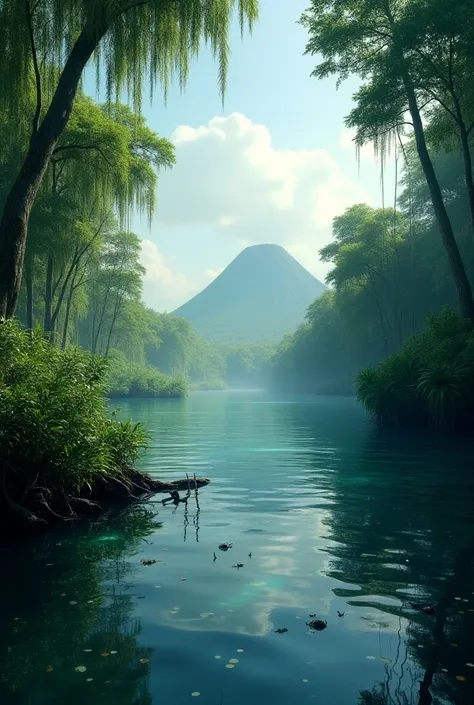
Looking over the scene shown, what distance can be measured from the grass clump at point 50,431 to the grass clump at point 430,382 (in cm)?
1337

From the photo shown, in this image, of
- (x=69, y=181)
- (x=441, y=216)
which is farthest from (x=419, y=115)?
(x=69, y=181)

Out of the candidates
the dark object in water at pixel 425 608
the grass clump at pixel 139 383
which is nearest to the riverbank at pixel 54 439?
the dark object in water at pixel 425 608

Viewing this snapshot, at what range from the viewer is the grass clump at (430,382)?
63.5 feet

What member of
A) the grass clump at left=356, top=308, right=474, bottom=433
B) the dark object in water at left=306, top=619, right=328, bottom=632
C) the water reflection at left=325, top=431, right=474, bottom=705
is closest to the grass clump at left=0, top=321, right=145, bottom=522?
the water reflection at left=325, top=431, right=474, bottom=705

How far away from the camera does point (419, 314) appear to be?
1806 inches

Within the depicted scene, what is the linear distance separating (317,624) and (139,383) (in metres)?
60.1

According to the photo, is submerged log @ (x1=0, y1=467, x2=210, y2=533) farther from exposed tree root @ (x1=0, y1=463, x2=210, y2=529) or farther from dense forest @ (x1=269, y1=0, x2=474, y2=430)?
dense forest @ (x1=269, y1=0, x2=474, y2=430)

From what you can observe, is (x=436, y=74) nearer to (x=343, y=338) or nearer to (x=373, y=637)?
(x=373, y=637)

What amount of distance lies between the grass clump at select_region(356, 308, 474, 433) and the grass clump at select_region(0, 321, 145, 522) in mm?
13371

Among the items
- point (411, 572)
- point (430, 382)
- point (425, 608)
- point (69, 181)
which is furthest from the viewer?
point (430, 382)

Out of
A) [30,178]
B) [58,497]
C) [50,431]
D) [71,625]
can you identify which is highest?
[30,178]

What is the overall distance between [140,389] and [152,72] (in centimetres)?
5428

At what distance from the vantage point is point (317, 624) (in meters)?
4.43

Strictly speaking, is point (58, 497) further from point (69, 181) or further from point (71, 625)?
point (69, 181)
